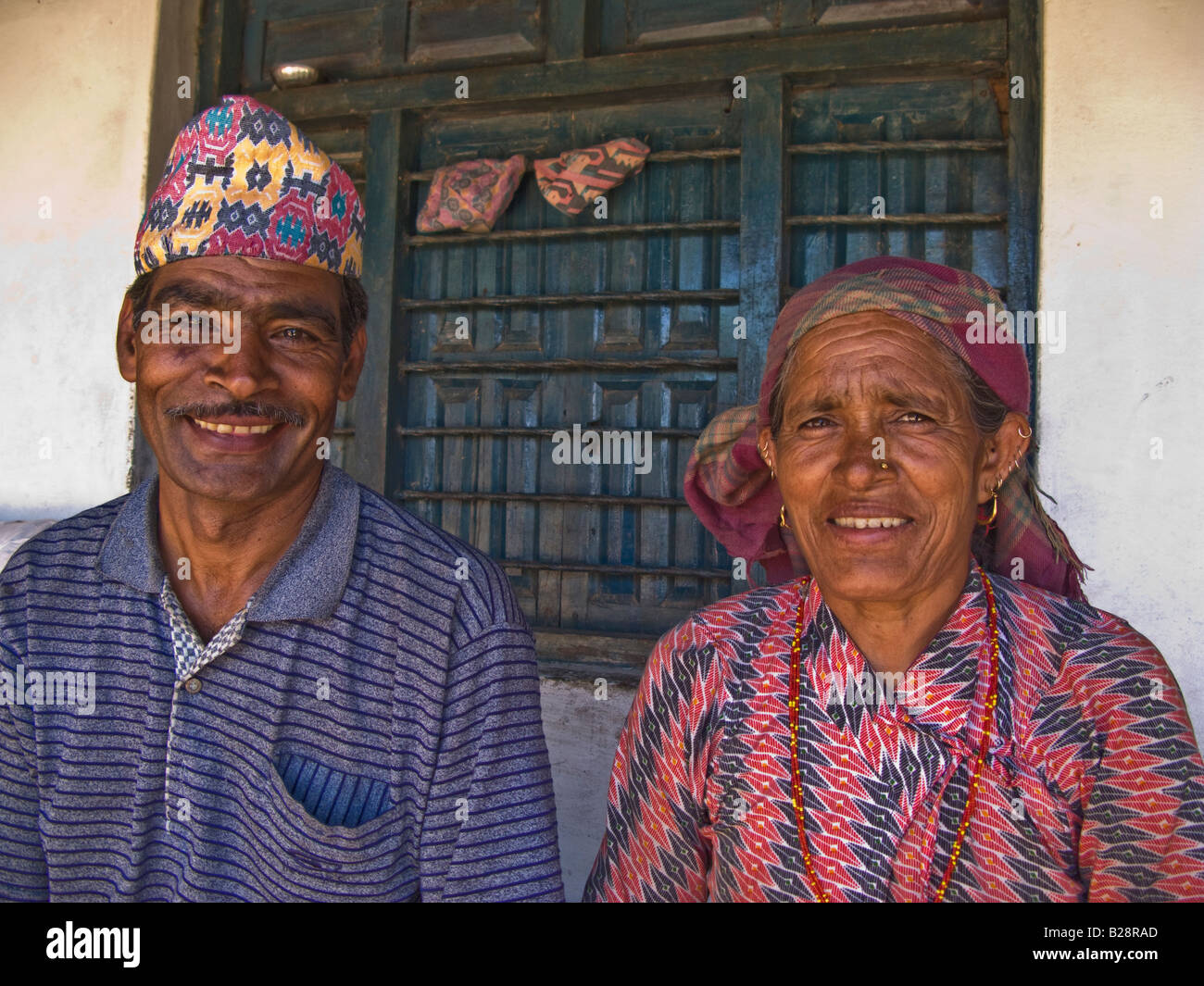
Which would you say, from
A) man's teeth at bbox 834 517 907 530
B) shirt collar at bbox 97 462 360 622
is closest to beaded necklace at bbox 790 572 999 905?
man's teeth at bbox 834 517 907 530

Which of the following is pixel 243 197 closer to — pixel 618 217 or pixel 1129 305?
pixel 618 217

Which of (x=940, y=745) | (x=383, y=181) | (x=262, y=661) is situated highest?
(x=383, y=181)

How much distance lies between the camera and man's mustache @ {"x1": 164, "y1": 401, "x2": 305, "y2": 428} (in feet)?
5.39

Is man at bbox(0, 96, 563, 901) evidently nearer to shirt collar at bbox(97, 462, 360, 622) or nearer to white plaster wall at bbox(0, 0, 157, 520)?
shirt collar at bbox(97, 462, 360, 622)

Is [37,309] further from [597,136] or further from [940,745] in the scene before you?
[940,745]

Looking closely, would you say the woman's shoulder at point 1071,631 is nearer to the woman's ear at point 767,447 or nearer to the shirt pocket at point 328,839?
the woman's ear at point 767,447

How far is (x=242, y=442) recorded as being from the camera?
1661 millimetres

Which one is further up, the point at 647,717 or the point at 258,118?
the point at 258,118

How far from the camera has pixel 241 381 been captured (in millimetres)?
1615

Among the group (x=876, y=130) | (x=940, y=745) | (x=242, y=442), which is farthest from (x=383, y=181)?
(x=940, y=745)

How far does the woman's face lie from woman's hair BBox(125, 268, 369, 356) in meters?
0.87

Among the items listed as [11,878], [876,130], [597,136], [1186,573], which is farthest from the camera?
[597,136]
